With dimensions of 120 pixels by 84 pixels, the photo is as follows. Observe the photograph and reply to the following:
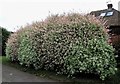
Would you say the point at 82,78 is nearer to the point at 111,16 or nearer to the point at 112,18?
the point at 112,18

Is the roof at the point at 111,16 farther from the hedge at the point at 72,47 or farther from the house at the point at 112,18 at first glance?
the hedge at the point at 72,47

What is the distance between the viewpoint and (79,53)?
9602 mm

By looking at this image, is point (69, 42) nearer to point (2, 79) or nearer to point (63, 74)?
point (63, 74)

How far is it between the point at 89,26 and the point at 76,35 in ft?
2.02

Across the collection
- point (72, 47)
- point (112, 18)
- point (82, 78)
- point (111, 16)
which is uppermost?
point (111, 16)

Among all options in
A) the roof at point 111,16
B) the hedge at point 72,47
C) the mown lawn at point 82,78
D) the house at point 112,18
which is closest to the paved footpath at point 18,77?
the mown lawn at point 82,78

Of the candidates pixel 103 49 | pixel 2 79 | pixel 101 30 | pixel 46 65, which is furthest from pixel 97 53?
pixel 2 79

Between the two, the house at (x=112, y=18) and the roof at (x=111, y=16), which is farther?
the roof at (x=111, y=16)

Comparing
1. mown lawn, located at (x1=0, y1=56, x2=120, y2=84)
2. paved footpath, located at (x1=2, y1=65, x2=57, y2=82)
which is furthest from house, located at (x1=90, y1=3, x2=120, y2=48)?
paved footpath, located at (x1=2, y1=65, x2=57, y2=82)

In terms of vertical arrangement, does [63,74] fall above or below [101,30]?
below

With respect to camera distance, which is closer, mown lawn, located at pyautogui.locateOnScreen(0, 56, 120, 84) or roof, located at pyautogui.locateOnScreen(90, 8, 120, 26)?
mown lawn, located at pyautogui.locateOnScreen(0, 56, 120, 84)

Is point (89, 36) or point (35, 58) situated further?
point (35, 58)

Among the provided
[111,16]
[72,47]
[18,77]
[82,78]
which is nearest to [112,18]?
[111,16]

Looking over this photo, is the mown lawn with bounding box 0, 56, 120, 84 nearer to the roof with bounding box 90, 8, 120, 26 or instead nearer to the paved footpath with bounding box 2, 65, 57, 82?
the paved footpath with bounding box 2, 65, 57, 82
